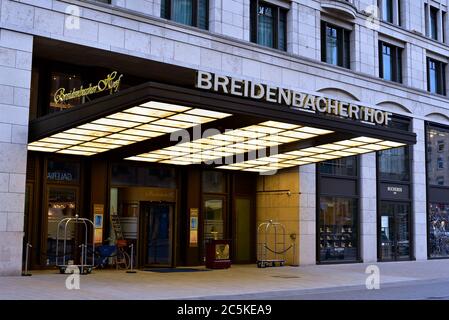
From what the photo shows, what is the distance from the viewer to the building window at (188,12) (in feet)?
79.6

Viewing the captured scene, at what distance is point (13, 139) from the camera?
1945cm

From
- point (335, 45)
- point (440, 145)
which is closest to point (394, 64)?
point (335, 45)

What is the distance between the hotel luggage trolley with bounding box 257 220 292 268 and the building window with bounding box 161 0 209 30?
8841 millimetres

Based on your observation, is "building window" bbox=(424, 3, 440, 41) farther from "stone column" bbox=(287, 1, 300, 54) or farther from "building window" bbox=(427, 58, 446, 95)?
"stone column" bbox=(287, 1, 300, 54)

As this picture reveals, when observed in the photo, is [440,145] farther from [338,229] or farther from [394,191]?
[338,229]

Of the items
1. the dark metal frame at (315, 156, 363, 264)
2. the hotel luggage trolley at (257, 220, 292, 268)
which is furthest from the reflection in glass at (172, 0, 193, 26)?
the hotel luggage trolley at (257, 220, 292, 268)

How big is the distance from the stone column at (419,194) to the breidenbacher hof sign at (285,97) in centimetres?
1129

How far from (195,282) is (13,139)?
23.3 ft

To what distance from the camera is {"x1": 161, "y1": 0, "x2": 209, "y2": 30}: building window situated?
2425 cm

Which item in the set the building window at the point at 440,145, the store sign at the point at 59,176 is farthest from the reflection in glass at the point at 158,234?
the building window at the point at 440,145

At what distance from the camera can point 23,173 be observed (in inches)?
770

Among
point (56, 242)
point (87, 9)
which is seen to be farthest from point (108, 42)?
point (56, 242)

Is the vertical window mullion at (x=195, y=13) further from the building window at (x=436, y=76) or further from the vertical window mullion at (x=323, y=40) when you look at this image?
the building window at (x=436, y=76)
